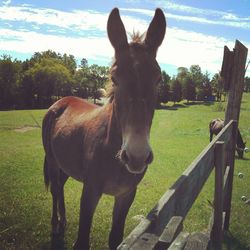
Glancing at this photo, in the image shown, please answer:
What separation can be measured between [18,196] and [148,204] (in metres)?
3.29

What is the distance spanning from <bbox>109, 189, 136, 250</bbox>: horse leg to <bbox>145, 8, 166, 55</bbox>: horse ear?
6.46 feet

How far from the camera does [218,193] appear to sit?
3.91 meters

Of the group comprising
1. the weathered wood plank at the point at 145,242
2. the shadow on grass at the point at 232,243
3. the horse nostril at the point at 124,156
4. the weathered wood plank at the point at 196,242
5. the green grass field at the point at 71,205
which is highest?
the horse nostril at the point at 124,156

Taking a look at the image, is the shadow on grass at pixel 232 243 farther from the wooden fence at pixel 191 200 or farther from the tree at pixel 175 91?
the tree at pixel 175 91

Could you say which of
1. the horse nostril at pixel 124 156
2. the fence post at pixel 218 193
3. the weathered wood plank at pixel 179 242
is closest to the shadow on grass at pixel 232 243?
the fence post at pixel 218 193

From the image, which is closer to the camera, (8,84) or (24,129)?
(24,129)

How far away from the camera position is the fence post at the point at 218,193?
3735 mm

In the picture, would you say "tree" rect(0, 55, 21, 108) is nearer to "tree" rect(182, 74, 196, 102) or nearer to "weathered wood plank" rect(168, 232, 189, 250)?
"tree" rect(182, 74, 196, 102)

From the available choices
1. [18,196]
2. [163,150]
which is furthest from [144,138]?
[163,150]

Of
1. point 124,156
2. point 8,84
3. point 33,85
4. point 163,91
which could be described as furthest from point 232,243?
point 33,85

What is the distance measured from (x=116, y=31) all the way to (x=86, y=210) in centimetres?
218

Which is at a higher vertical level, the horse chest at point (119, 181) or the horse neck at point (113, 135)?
the horse neck at point (113, 135)

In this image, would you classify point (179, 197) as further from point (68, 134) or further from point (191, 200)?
point (68, 134)

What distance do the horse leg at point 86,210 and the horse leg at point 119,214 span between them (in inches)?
17.5
